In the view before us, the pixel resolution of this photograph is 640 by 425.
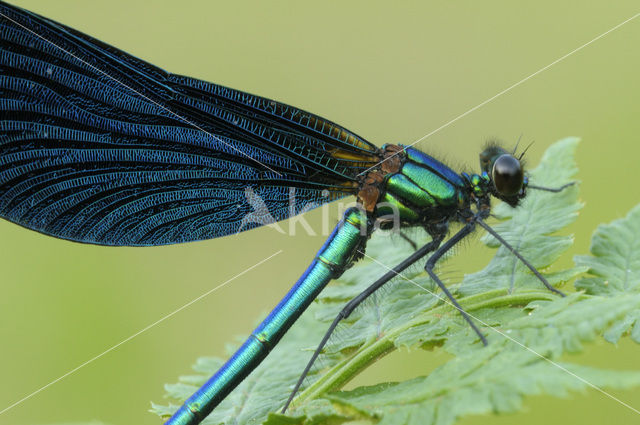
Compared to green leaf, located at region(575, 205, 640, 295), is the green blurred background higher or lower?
higher

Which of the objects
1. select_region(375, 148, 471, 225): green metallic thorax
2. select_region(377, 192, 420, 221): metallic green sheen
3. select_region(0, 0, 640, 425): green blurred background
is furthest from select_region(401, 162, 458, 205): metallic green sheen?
select_region(0, 0, 640, 425): green blurred background

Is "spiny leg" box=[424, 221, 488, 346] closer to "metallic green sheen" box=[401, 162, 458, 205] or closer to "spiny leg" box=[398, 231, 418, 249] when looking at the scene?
"metallic green sheen" box=[401, 162, 458, 205]

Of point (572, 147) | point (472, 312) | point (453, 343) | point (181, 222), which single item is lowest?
point (453, 343)

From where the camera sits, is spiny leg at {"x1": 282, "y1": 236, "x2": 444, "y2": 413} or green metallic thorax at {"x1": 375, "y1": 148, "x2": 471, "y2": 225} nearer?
spiny leg at {"x1": 282, "y1": 236, "x2": 444, "y2": 413}

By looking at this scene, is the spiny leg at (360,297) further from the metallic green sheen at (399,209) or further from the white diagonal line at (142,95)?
the white diagonal line at (142,95)

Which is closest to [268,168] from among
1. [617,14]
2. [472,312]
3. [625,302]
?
Result: [472,312]

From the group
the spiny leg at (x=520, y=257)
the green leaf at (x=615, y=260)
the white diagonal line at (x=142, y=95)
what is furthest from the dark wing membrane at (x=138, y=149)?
the green leaf at (x=615, y=260)

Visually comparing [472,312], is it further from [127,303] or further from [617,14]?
[617,14]
